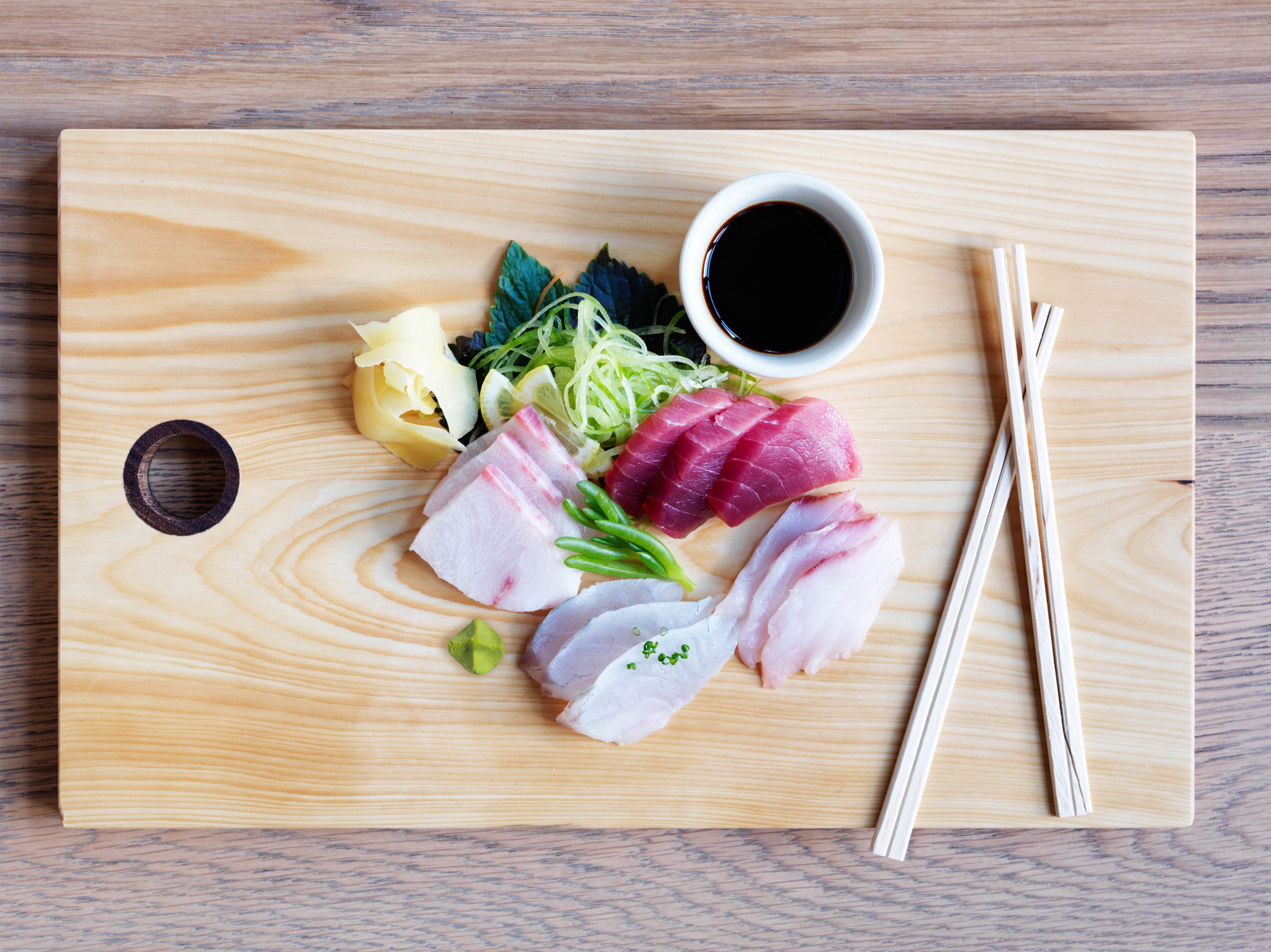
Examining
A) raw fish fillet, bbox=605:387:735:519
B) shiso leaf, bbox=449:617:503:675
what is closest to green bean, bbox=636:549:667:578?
raw fish fillet, bbox=605:387:735:519

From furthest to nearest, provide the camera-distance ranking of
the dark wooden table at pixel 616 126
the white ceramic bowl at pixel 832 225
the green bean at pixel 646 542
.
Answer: the dark wooden table at pixel 616 126 < the green bean at pixel 646 542 < the white ceramic bowl at pixel 832 225

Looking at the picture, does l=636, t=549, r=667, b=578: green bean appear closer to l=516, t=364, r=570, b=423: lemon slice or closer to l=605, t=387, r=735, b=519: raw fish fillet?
l=605, t=387, r=735, b=519: raw fish fillet


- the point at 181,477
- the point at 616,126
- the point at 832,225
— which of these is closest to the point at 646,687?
the point at 832,225

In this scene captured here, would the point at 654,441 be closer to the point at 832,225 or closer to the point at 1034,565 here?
the point at 832,225

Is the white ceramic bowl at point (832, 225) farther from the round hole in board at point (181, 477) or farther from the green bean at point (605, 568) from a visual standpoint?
the round hole in board at point (181, 477)

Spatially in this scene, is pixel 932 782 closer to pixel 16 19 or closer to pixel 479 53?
pixel 479 53

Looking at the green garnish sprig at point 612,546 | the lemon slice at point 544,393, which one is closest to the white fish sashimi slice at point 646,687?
the green garnish sprig at point 612,546
